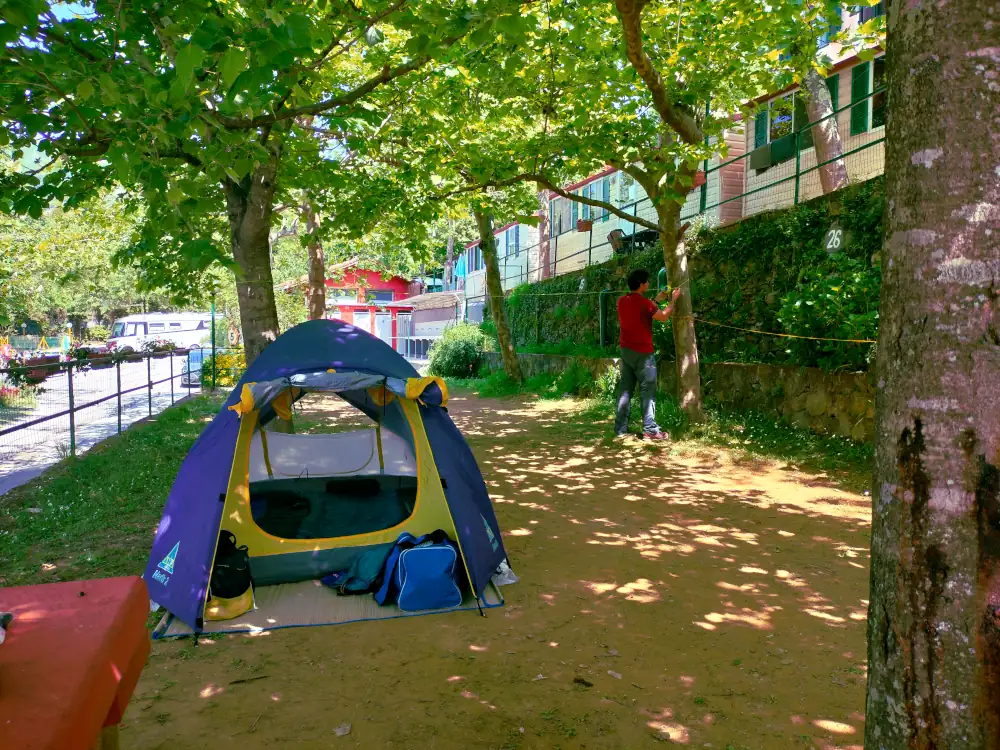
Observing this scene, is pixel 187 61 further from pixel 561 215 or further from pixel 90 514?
pixel 561 215

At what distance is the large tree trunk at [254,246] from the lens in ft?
23.7

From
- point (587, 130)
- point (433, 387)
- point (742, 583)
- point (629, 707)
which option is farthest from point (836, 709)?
point (587, 130)

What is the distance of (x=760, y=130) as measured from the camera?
49.7 feet

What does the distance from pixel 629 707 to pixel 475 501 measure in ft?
6.40

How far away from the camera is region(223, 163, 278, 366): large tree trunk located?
7234 mm

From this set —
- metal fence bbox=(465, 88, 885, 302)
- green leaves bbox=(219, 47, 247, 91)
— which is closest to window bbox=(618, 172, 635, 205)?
metal fence bbox=(465, 88, 885, 302)

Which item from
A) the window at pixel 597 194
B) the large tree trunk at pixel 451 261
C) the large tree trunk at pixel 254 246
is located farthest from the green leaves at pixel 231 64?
the large tree trunk at pixel 451 261

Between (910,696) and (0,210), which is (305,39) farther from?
(910,696)

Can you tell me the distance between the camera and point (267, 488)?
592cm

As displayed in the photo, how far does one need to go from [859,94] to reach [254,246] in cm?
1146

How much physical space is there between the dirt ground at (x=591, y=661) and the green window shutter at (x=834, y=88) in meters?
10.2

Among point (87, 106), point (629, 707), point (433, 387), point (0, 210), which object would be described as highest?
point (87, 106)

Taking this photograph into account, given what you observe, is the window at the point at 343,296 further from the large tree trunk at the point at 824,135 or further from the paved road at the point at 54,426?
the large tree trunk at the point at 824,135

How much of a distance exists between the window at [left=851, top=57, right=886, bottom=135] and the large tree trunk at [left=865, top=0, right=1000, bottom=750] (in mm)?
12438
